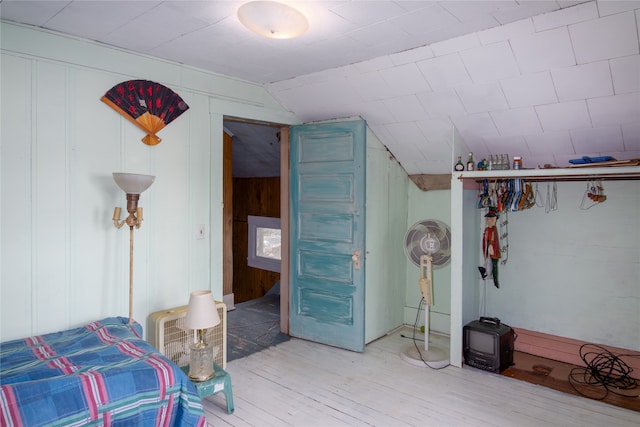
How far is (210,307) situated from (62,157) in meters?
1.33

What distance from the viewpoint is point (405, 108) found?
3.57 m

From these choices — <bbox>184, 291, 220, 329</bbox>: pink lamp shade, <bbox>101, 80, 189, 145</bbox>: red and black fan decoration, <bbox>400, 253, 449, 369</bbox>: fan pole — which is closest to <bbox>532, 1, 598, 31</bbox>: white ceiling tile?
<bbox>400, 253, 449, 369</bbox>: fan pole

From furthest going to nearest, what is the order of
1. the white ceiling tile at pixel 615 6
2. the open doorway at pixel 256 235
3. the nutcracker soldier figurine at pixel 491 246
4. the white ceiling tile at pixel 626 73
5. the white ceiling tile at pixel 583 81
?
the open doorway at pixel 256 235 < the nutcracker soldier figurine at pixel 491 246 < the white ceiling tile at pixel 583 81 < the white ceiling tile at pixel 626 73 < the white ceiling tile at pixel 615 6

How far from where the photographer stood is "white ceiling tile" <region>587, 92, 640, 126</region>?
272 centimetres

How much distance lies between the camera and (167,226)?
3271 mm

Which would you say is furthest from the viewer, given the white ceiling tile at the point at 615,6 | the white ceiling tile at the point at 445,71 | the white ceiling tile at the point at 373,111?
the white ceiling tile at the point at 373,111

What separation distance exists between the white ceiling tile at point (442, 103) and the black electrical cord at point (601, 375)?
2.25m

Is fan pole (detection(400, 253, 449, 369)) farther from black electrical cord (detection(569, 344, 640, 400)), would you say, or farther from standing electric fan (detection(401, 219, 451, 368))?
black electrical cord (detection(569, 344, 640, 400))

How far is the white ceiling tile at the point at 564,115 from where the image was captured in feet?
9.57

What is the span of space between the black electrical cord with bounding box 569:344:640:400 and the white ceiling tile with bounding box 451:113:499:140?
1979mm

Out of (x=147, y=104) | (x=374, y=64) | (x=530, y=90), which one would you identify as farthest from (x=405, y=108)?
(x=147, y=104)

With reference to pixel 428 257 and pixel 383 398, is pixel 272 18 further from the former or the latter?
pixel 383 398

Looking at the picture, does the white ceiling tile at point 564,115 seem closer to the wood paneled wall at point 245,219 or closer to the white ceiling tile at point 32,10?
the white ceiling tile at point 32,10

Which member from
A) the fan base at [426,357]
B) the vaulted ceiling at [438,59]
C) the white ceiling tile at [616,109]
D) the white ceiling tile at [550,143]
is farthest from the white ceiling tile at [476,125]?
the fan base at [426,357]
